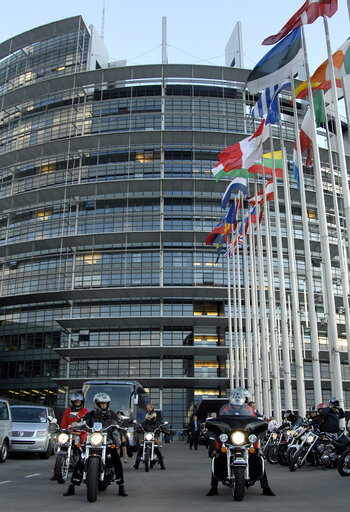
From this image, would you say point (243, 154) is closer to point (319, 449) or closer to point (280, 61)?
point (280, 61)

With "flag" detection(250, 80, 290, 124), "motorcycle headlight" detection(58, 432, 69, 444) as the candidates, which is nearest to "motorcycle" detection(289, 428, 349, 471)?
"motorcycle headlight" detection(58, 432, 69, 444)

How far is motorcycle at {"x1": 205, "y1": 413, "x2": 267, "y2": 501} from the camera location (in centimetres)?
786

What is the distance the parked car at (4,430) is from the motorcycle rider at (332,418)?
9.80 metres

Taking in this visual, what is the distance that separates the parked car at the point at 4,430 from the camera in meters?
15.8

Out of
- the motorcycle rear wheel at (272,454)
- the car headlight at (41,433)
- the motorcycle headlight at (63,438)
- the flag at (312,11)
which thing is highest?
the flag at (312,11)

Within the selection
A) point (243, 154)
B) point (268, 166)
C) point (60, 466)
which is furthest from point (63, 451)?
point (268, 166)

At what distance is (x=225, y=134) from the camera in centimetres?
5147

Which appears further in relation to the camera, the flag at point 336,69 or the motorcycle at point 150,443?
the flag at point 336,69

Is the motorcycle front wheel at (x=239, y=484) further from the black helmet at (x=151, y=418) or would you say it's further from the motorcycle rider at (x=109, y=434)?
the black helmet at (x=151, y=418)

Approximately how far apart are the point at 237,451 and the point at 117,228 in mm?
43473

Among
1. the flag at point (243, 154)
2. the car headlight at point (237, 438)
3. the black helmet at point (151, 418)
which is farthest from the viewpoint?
the flag at point (243, 154)

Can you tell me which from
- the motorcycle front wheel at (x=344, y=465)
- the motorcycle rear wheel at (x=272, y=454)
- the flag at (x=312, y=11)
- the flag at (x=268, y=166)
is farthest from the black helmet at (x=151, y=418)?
Answer: the flag at (x=268, y=166)

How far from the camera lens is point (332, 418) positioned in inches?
534

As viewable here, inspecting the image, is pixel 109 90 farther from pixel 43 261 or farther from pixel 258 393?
pixel 258 393
